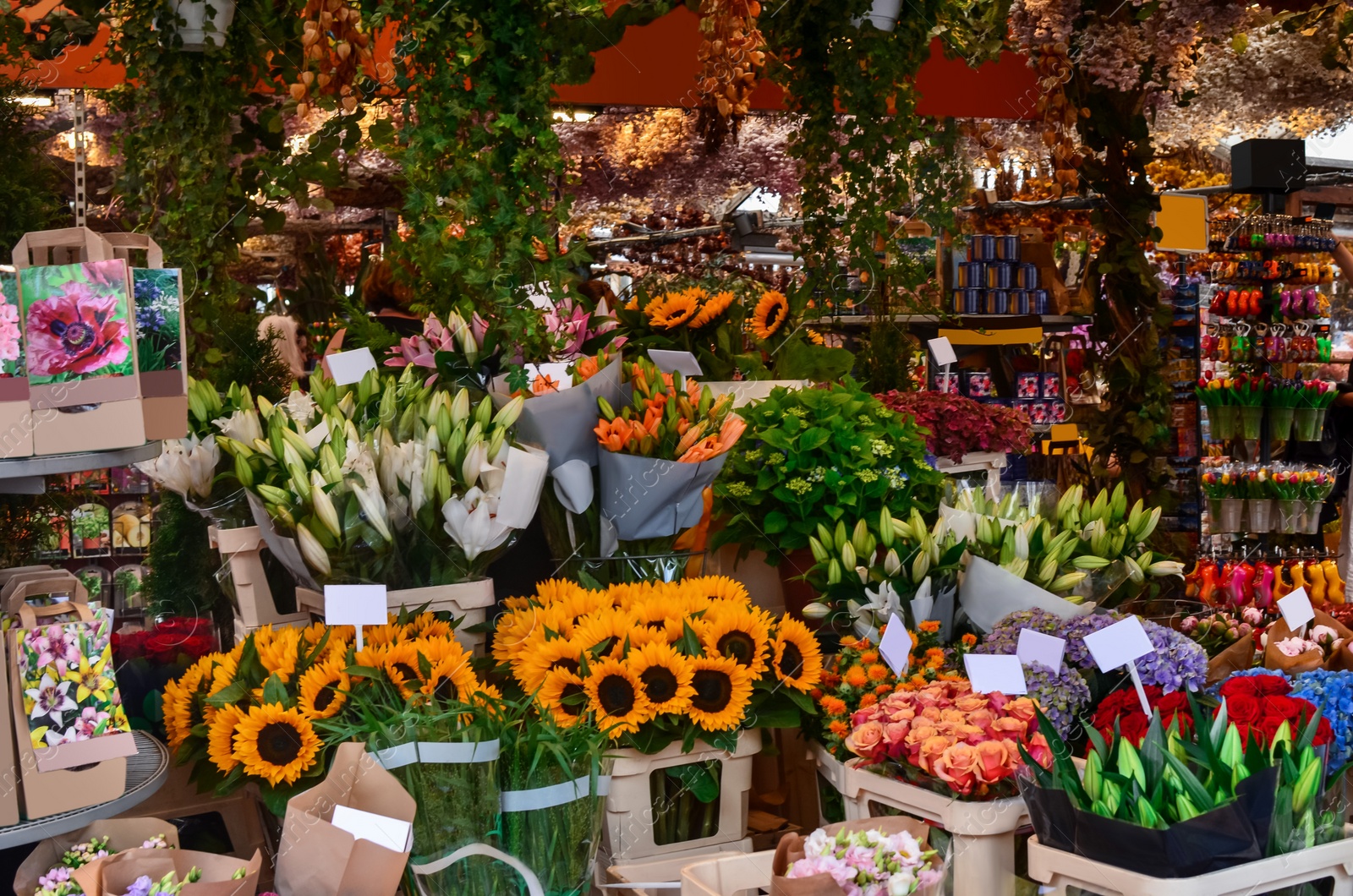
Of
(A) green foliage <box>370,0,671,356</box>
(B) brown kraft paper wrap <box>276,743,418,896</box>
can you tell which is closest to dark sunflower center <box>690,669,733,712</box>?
(B) brown kraft paper wrap <box>276,743,418,896</box>

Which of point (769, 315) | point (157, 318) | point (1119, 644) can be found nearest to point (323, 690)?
point (157, 318)

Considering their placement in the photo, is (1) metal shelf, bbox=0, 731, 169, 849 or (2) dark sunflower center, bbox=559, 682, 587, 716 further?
(2) dark sunflower center, bbox=559, 682, 587, 716

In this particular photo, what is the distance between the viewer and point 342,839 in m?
1.39

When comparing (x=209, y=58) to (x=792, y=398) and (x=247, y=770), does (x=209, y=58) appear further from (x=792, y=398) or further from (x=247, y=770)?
(x=247, y=770)

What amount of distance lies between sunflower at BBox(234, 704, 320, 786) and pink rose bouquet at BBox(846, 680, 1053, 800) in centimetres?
70

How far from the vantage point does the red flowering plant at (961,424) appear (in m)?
3.12

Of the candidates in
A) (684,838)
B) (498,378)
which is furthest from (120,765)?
(498,378)

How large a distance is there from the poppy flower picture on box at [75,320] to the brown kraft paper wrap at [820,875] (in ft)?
3.16

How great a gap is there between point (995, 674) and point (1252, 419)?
154 inches

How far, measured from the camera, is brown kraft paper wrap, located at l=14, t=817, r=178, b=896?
1545 millimetres

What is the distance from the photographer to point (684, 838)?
1796 millimetres

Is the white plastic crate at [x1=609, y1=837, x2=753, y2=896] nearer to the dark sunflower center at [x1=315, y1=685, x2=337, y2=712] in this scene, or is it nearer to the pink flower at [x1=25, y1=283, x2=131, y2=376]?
the dark sunflower center at [x1=315, y1=685, x2=337, y2=712]

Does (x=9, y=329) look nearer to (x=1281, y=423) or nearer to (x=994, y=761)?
(x=994, y=761)

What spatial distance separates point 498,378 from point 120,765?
979 millimetres
